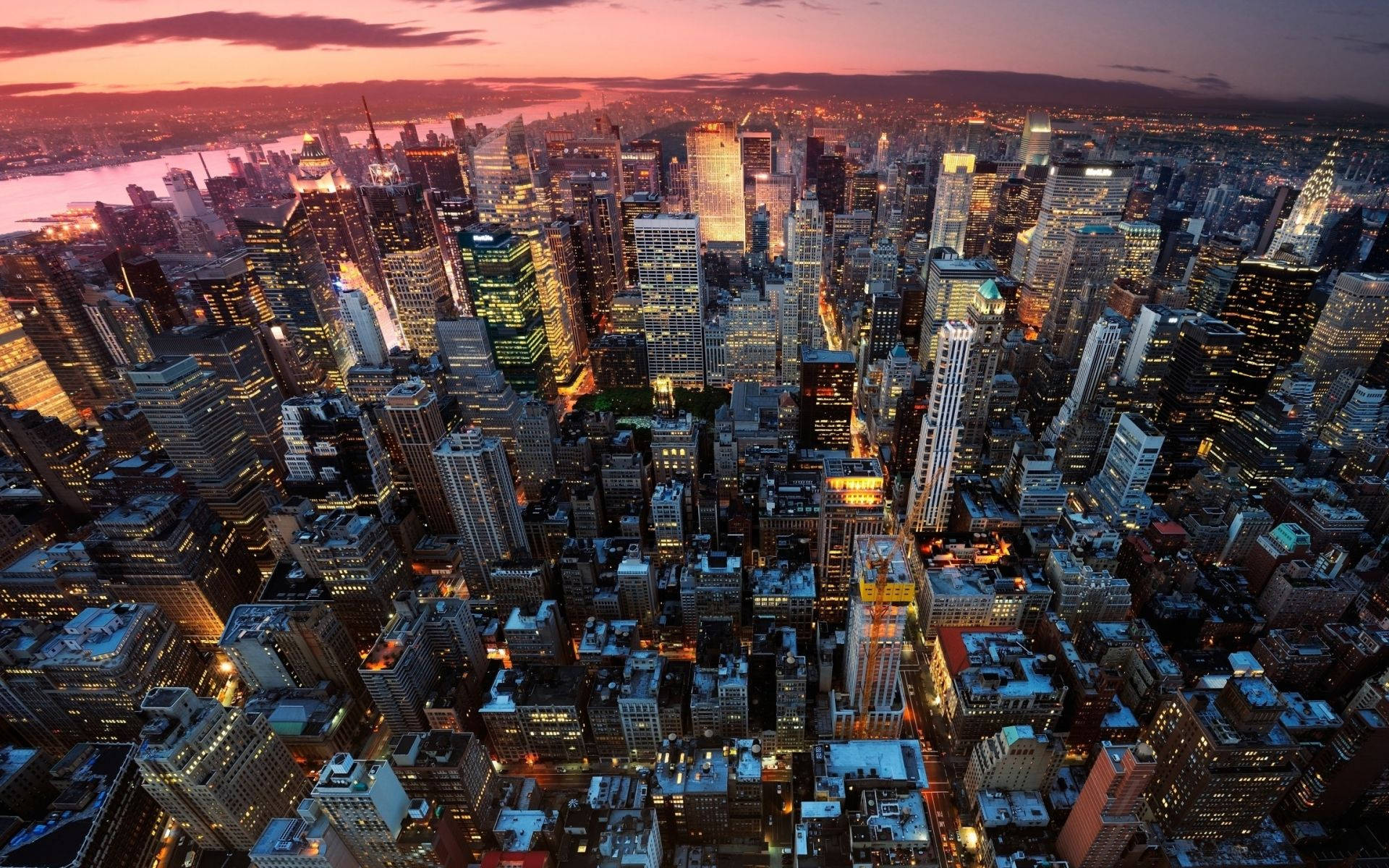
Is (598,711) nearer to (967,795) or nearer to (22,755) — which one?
(967,795)

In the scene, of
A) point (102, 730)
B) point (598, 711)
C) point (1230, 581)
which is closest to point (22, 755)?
point (102, 730)

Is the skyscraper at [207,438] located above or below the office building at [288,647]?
above

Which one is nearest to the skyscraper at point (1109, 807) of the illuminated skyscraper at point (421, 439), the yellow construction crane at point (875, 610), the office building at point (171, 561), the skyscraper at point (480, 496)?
the yellow construction crane at point (875, 610)

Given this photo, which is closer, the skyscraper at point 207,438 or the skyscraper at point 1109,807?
the skyscraper at point 1109,807

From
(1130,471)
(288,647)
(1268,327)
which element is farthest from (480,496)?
(1268,327)

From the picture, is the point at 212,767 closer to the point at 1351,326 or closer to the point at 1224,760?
the point at 1224,760

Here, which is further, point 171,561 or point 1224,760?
point 171,561

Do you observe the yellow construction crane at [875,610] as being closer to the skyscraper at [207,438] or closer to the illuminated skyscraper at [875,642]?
the illuminated skyscraper at [875,642]
